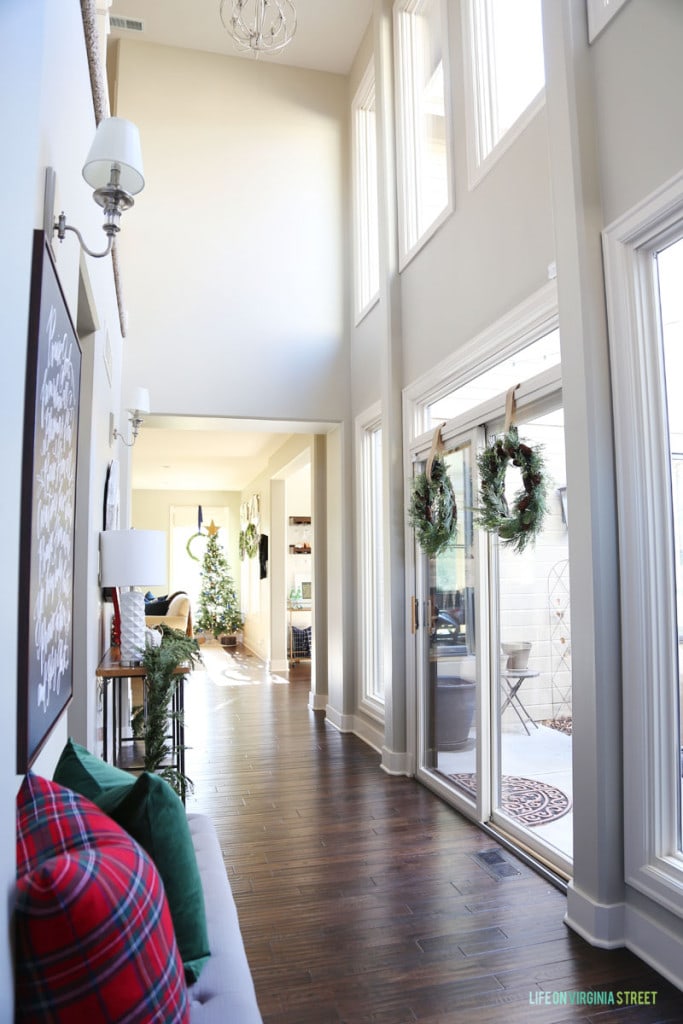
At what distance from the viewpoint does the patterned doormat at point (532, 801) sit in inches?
124

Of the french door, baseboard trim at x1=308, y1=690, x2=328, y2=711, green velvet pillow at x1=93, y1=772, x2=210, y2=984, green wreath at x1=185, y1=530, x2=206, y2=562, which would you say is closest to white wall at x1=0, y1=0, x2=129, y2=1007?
green velvet pillow at x1=93, y1=772, x2=210, y2=984

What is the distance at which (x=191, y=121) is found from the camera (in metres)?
5.65

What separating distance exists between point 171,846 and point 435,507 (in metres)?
2.94

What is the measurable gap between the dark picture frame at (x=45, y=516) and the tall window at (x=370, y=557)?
11.7 ft

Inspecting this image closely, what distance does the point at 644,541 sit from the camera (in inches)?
93.9

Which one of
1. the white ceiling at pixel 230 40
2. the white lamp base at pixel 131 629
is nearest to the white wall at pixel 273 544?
the white ceiling at pixel 230 40

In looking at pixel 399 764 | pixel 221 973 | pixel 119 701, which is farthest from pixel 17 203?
pixel 399 764

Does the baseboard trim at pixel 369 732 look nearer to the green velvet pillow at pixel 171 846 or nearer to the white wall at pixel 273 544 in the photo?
the white wall at pixel 273 544

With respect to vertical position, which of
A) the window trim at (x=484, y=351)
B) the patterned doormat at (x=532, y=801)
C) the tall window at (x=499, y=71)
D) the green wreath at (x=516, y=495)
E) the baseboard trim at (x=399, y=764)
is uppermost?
the tall window at (x=499, y=71)

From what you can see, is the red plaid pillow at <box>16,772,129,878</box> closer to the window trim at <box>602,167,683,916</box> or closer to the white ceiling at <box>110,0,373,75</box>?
the window trim at <box>602,167,683,916</box>

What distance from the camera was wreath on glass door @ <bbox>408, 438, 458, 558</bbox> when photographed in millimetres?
3939

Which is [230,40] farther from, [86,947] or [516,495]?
[86,947]

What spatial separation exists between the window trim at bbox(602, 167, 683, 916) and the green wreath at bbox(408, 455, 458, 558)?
1528mm

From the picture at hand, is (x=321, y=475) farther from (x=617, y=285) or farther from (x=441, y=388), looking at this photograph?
(x=617, y=285)
